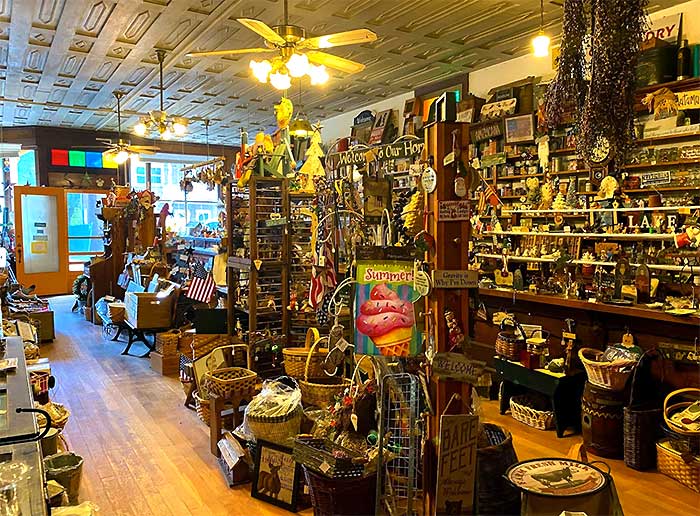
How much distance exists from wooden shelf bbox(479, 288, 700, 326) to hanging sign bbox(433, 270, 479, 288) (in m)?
2.10

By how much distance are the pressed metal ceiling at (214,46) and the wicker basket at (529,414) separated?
349 centimetres

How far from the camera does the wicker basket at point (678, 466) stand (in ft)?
10.5

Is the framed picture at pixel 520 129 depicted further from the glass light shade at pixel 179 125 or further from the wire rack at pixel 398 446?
the glass light shade at pixel 179 125

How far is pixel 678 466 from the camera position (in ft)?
10.8

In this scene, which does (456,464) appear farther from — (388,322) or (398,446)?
(388,322)

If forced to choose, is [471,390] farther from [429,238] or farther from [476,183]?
[476,183]

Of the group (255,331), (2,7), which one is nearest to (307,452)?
(255,331)

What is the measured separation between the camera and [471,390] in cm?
234

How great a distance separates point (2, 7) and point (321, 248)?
13.9 feet

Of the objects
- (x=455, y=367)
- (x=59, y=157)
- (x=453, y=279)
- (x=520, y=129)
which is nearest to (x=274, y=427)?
(x=455, y=367)

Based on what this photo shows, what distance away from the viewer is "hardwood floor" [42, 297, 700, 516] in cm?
300

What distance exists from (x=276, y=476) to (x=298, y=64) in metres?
2.82

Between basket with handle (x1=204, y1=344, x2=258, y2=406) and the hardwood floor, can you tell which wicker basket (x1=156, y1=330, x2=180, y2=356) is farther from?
basket with handle (x1=204, y1=344, x2=258, y2=406)

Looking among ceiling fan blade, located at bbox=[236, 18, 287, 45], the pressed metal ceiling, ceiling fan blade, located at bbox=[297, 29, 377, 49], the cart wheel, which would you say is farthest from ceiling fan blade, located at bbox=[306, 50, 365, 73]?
the cart wheel
